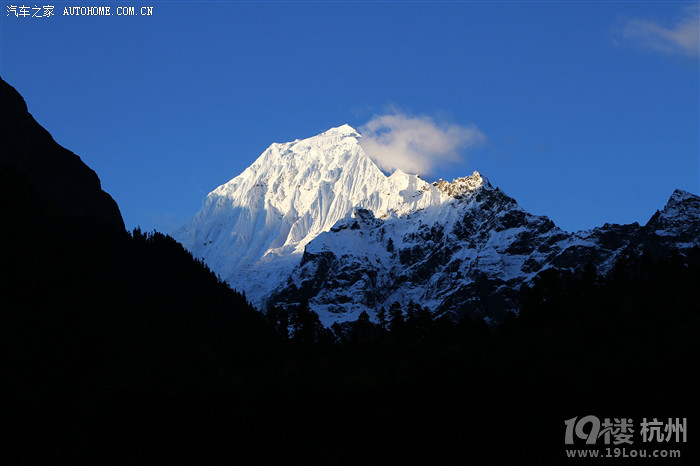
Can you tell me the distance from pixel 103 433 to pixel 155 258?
82.3 metres

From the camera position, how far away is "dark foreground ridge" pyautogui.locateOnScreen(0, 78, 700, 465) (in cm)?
6325

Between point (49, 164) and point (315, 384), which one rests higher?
point (49, 164)

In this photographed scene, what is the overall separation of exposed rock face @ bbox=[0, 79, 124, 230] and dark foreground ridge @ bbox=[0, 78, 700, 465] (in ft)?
243

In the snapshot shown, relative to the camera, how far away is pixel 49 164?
178000mm

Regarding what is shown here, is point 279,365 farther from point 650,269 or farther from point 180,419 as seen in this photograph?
point 650,269

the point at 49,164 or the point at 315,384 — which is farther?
the point at 49,164

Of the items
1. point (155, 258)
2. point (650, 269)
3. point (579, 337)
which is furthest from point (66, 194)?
point (579, 337)

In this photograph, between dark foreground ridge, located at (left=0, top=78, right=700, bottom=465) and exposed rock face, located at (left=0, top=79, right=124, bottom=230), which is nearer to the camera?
dark foreground ridge, located at (left=0, top=78, right=700, bottom=465)

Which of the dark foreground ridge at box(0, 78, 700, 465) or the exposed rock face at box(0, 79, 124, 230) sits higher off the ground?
the exposed rock face at box(0, 79, 124, 230)

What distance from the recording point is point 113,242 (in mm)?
141875

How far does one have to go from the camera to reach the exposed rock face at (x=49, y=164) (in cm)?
17012

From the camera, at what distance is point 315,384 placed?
240 ft

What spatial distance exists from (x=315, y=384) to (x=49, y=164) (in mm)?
120315

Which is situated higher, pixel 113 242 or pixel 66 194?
pixel 66 194
